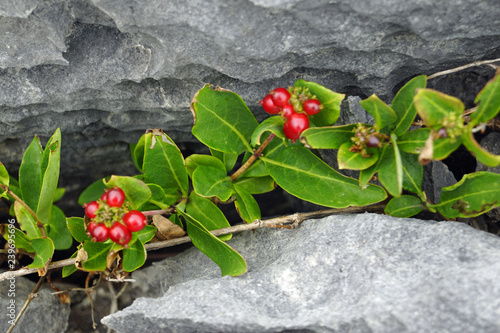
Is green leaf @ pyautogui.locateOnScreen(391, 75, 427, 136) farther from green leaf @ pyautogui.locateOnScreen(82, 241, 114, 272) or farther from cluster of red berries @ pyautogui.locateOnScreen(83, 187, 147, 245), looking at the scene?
green leaf @ pyautogui.locateOnScreen(82, 241, 114, 272)

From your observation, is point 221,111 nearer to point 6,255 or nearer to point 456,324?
point 456,324

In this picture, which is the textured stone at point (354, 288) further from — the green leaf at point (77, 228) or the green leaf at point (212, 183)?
the green leaf at point (77, 228)

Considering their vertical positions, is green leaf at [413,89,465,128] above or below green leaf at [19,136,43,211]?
above

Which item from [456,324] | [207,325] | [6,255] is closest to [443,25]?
[456,324]

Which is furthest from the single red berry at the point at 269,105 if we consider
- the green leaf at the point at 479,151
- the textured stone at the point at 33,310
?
the textured stone at the point at 33,310

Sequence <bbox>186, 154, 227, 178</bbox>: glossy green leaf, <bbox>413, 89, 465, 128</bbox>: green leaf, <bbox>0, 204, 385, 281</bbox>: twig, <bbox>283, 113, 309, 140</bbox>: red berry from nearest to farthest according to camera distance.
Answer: <bbox>413, 89, 465, 128</bbox>: green leaf, <bbox>283, 113, 309, 140</bbox>: red berry, <bbox>0, 204, 385, 281</bbox>: twig, <bbox>186, 154, 227, 178</bbox>: glossy green leaf

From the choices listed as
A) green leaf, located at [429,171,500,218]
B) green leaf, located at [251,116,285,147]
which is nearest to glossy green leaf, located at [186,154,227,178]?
green leaf, located at [251,116,285,147]

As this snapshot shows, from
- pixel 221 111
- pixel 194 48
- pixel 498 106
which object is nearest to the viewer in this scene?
pixel 498 106
